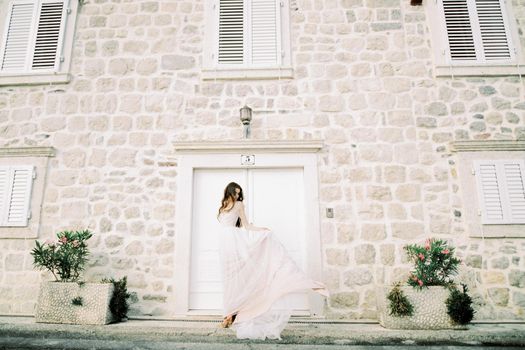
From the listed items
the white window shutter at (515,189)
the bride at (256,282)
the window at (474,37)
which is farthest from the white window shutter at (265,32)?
the white window shutter at (515,189)

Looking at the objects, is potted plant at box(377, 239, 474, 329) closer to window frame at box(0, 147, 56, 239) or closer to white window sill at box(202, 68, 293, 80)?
white window sill at box(202, 68, 293, 80)

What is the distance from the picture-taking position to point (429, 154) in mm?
5391

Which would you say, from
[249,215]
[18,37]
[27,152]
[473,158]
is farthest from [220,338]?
[18,37]

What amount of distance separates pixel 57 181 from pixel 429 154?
19.6 ft

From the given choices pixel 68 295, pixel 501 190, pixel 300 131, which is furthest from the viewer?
pixel 300 131

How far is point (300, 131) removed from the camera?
18.1ft

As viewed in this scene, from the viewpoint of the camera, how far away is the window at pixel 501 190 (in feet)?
16.7

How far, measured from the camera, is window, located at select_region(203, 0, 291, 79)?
5.74 meters

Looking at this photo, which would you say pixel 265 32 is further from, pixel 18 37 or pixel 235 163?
pixel 18 37

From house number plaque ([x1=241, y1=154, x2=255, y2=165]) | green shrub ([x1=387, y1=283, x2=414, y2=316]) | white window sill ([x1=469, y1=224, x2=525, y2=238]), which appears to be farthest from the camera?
house number plaque ([x1=241, y1=154, x2=255, y2=165])

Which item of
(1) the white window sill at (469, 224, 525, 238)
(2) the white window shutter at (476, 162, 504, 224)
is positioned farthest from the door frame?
(2) the white window shutter at (476, 162, 504, 224)

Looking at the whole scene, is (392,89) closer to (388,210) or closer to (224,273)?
(388,210)

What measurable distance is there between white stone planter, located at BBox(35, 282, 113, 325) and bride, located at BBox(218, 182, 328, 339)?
1.66 meters

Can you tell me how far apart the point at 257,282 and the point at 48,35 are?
225 inches
